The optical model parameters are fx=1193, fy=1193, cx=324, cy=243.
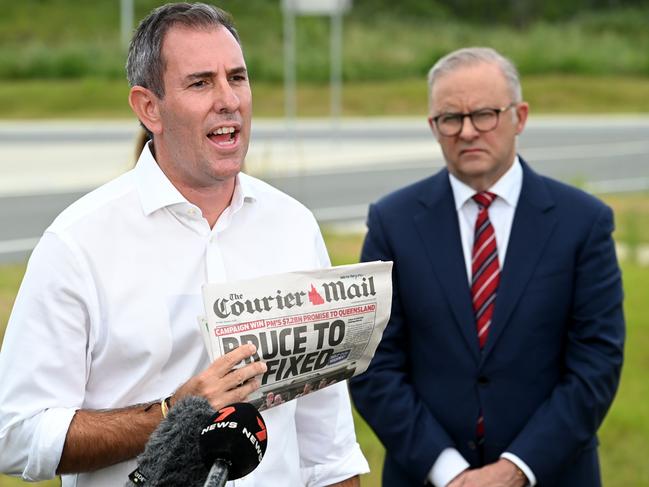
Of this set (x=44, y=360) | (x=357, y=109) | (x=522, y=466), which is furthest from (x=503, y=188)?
(x=357, y=109)

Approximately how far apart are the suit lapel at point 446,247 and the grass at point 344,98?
3150 centimetres

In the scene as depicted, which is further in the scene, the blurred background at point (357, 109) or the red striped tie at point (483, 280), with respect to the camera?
the blurred background at point (357, 109)

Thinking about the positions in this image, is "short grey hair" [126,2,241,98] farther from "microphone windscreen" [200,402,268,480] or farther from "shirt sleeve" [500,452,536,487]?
"shirt sleeve" [500,452,536,487]

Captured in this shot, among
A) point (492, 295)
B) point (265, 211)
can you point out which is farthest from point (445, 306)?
point (265, 211)

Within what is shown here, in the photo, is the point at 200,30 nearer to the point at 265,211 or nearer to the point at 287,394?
the point at 265,211

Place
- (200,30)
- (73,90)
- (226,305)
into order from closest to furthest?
1. (226,305)
2. (200,30)
3. (73,90)

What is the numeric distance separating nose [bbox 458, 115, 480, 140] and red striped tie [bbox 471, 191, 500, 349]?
318 millimetres

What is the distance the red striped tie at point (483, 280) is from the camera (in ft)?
13.1

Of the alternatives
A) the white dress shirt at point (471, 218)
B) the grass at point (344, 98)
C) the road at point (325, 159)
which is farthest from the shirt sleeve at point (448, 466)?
the grass at point (344, 98)

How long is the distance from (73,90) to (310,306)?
36.7 metres

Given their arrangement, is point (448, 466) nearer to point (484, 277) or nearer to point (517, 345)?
point (517, 345)

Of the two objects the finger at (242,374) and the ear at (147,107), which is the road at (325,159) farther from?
the finger at (242,374)

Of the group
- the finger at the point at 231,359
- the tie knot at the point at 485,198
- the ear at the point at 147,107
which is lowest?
the finger at the point at 231,359

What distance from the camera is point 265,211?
3064 millimetres
